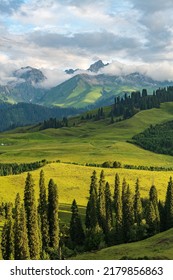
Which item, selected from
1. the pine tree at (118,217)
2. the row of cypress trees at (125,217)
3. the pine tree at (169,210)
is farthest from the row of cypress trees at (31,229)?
the pine tree at (169,210)

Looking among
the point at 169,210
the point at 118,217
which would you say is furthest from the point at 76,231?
the point at 169,210

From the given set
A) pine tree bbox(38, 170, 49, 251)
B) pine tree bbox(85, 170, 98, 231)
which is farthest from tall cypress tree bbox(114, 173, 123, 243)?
pine tree bbox(38, 170, 49, 251)

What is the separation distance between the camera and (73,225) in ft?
426

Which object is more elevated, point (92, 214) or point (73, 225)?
point (92, 214)

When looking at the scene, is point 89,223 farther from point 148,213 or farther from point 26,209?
point 26,209

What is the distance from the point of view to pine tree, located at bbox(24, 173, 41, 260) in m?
107

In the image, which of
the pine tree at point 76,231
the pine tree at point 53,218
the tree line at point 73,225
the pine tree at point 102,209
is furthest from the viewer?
the pine tree at point 102,209

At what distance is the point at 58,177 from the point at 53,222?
2948 inches

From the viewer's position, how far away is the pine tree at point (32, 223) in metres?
107

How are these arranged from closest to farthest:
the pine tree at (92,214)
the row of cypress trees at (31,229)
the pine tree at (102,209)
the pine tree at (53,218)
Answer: the row of cypress trees at (31,229)
the pine tree at (53,218)
the pine tree at (92,214)
the pine tree at (102,209)

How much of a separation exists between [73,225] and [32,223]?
21.7 meters

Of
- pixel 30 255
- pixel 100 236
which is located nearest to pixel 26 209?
pixel 30 255

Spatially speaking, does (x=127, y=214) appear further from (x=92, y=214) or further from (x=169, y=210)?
(x=169, y=210)

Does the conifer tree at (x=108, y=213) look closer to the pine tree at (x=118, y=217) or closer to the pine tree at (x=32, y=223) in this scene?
the pine tree at (x=118, y=217)
